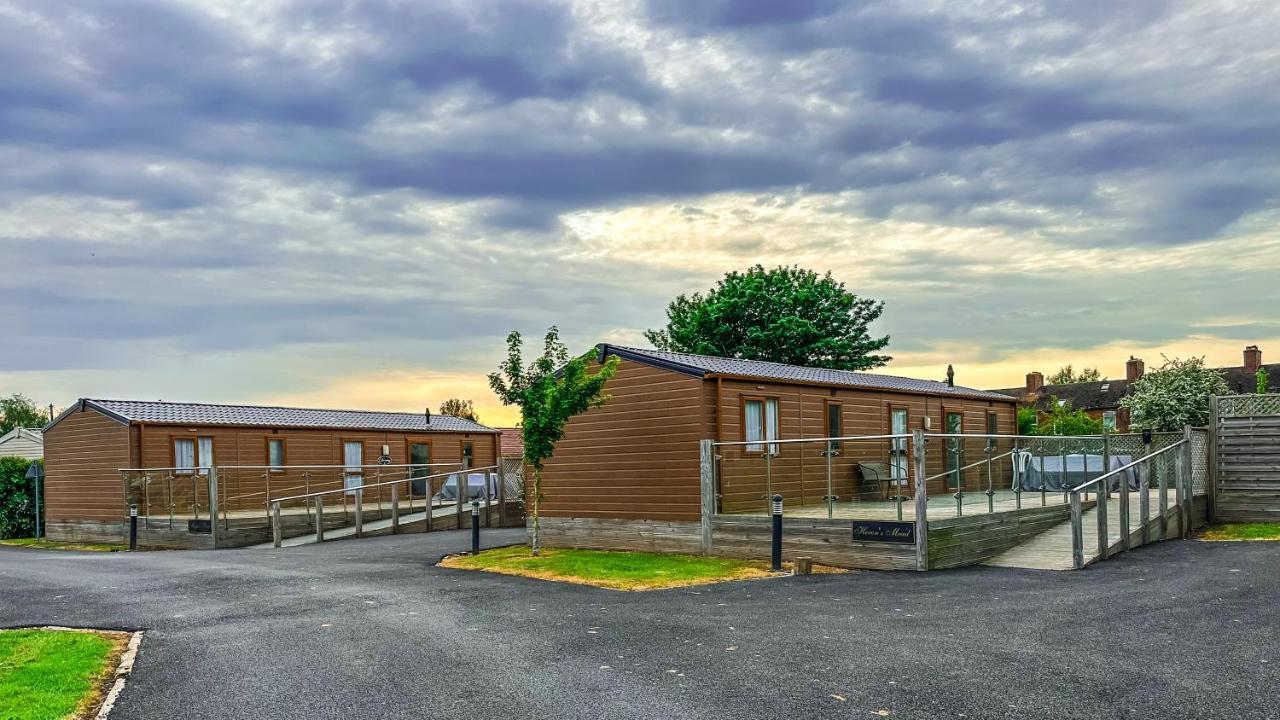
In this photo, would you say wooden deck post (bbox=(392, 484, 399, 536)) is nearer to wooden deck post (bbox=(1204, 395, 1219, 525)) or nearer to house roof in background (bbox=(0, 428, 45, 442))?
wooden deck post (bbox=(1204, 395, 1219, 525))

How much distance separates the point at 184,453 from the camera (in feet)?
97.0

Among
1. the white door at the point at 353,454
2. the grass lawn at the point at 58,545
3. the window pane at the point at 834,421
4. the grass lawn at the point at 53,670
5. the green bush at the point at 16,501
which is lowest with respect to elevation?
the grass lawn at the point at 58,545

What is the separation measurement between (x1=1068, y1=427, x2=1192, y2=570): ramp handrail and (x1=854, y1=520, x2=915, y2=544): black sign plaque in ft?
7.53

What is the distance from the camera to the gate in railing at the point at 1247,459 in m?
19.5

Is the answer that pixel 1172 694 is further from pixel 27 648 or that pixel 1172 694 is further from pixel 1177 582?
pixel 27 648

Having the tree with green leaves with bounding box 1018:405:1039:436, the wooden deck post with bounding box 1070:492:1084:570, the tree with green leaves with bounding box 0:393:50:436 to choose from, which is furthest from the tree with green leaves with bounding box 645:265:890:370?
the tree with green leaves with bounding box 0:393:50:436

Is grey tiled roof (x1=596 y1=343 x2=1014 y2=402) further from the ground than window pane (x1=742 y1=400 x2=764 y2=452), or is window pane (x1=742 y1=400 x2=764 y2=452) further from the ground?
grey tiled roof (x1=596 y1=343 x2=1014 y2=402)

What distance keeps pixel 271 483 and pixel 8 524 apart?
1129 cm

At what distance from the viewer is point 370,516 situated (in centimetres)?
2798

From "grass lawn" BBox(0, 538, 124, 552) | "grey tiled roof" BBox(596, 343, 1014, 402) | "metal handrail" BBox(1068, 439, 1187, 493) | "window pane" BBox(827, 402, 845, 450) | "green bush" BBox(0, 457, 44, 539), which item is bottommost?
"grass lawn" BBox(0, 538, 124, 552)

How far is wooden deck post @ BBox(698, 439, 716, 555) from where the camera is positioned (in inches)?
711

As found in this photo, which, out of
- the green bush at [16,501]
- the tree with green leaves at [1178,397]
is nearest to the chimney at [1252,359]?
the tree with green leaves at [1178,397]

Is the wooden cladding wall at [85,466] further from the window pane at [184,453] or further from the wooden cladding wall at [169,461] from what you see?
the window pane at [184,453]

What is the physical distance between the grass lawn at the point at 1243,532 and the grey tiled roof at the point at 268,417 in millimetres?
24599
